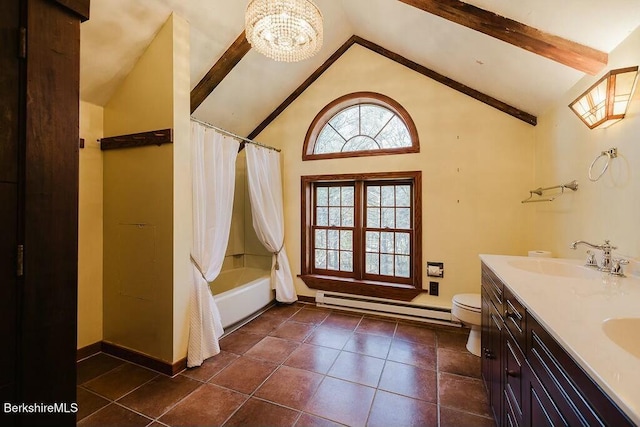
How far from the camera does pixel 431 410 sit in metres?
1.72

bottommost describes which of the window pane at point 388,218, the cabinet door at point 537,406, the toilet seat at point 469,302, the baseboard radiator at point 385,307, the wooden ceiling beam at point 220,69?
the baseboard radiator at point 385,307

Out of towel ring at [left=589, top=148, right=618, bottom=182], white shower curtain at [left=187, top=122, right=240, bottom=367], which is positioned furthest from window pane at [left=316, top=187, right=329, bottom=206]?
towel ring at [left=589, top=148, right=618, bottom=182]

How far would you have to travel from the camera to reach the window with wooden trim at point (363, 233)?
324 centimetres

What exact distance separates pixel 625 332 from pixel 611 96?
1303mm

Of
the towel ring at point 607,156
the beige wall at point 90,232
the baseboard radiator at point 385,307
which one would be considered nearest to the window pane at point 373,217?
the baseboard radiator at point 385,307

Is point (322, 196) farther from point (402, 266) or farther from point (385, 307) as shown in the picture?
point (385, 307)

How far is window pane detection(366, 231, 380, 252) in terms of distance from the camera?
3438 mm

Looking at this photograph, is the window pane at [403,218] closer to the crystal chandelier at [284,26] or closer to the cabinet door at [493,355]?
the cabinet door at [493,355]

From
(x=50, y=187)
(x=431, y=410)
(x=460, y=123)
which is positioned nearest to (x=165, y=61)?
(x=50, y=187)

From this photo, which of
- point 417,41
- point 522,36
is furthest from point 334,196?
point 522,36

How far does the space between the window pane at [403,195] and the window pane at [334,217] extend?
80 cm

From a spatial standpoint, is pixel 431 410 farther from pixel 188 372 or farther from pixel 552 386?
pixel 188 372

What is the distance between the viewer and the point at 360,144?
11.3 feet

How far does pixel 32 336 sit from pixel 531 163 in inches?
149
